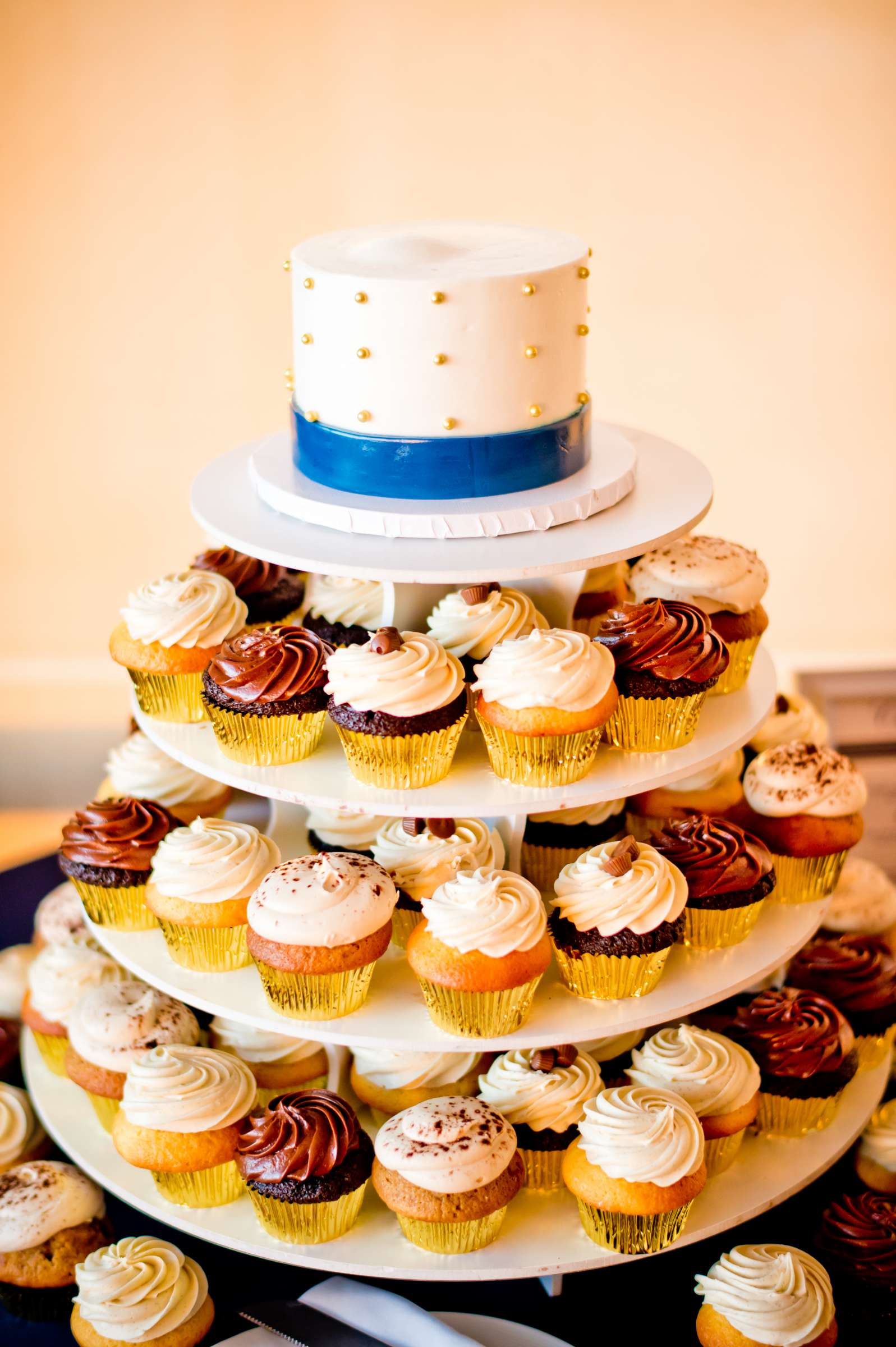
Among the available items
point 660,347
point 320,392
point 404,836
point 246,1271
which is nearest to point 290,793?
point 404,836

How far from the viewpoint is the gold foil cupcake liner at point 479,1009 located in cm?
235

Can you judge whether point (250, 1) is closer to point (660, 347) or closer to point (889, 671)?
point (660, 347)

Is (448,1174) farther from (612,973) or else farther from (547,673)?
(547,673)

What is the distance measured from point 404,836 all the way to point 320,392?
34.4 inches

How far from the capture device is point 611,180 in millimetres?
4777

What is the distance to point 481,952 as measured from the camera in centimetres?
232

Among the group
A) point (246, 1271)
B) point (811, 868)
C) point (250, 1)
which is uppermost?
point (250, 1)

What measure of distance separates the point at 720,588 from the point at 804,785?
1.60ft

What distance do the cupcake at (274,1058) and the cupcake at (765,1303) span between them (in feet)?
2.90

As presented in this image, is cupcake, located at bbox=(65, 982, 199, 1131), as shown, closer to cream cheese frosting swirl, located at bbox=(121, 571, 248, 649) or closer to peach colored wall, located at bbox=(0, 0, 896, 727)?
cream cheese frosting swirl, located at bbox=(121, 571, 248, 649)

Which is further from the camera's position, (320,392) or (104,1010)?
(104,1010)

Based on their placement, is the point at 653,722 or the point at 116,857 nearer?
the point at 653,722

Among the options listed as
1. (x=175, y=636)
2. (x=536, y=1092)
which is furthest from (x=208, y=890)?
(x=536, y=1092)

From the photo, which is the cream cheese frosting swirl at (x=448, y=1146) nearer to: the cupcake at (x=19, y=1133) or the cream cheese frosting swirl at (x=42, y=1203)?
the cream cheese frosting swirl at (x=42, y=1203)
